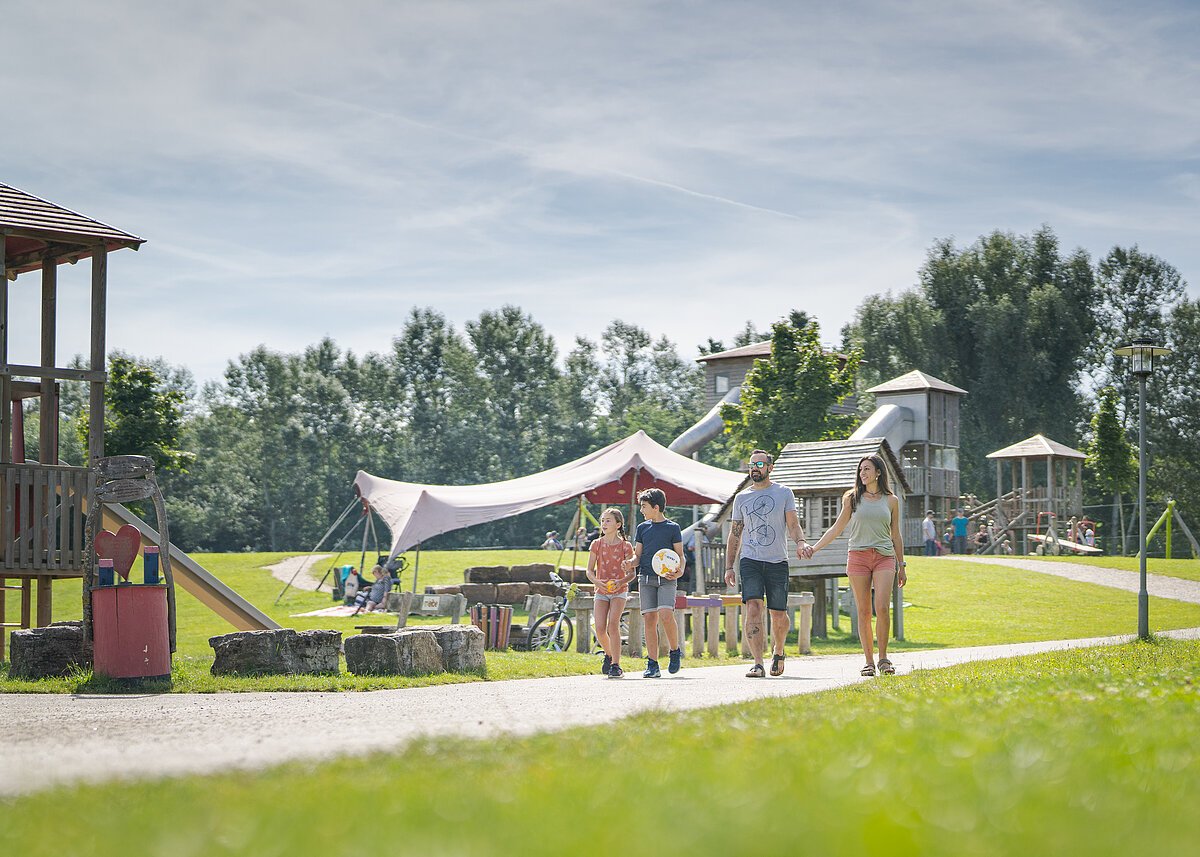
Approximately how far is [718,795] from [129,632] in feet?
29.5

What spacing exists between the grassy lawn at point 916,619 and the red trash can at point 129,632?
227 millimetres

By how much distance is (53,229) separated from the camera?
1602 cm

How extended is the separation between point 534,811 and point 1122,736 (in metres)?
3.13

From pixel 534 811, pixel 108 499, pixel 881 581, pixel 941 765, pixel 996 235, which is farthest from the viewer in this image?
pixel 996 235

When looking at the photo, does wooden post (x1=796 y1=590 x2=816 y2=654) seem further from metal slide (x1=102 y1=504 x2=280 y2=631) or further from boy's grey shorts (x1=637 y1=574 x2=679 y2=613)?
metal slide (x1=102 y1=504 x2=280 y2=631)

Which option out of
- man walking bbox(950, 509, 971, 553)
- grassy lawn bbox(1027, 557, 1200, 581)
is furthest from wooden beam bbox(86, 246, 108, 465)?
man walking bbox(950, 509, 971, 553)

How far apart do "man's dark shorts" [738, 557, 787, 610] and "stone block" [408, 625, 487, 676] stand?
2.74 meters

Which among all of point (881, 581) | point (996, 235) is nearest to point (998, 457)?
point (996, 235)

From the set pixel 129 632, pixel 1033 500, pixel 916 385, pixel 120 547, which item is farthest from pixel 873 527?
pixel 1033 500

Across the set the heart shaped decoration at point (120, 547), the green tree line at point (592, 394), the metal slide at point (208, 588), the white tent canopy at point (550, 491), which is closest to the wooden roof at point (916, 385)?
the green tree line at point (592, 394)

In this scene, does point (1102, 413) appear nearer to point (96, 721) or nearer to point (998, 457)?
point (998, 457)

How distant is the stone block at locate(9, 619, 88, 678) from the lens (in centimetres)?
1257

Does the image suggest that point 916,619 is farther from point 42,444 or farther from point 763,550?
point 42,444

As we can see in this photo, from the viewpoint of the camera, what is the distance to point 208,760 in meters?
6.12
